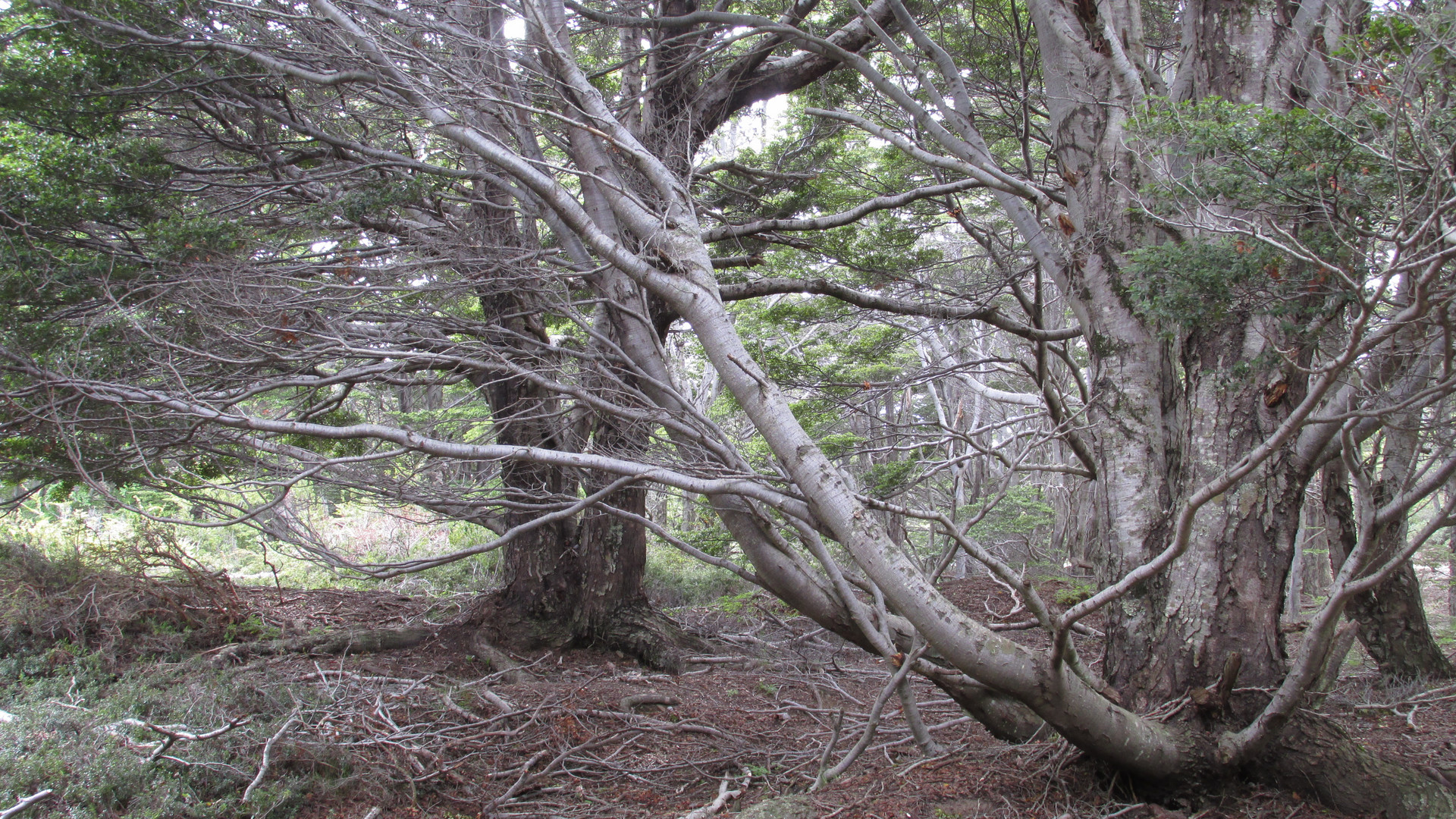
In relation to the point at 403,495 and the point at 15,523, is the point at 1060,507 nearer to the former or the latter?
the point at 403,495

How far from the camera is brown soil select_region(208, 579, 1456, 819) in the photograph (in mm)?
3439

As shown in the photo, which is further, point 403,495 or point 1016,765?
point 403,495

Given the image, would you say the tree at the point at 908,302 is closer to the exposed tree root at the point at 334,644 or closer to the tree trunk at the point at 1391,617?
the tree trunk at the point at 1391,617

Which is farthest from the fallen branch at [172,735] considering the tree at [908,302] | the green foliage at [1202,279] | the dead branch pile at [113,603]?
the green foliage at [1202,279]

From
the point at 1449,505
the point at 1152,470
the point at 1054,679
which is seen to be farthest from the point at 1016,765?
the point at 1449,505

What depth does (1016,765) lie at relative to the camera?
372cm

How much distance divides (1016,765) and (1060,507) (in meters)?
13.8

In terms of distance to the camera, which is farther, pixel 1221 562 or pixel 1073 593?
pixel 1073 593

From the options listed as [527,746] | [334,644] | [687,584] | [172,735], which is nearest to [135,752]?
[172,735]

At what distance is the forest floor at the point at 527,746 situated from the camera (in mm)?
3471

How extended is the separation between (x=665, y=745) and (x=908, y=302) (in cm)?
396

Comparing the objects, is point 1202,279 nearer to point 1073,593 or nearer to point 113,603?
point 1073,593

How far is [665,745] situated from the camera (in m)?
4.98

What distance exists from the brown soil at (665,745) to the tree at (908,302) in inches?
13.6
